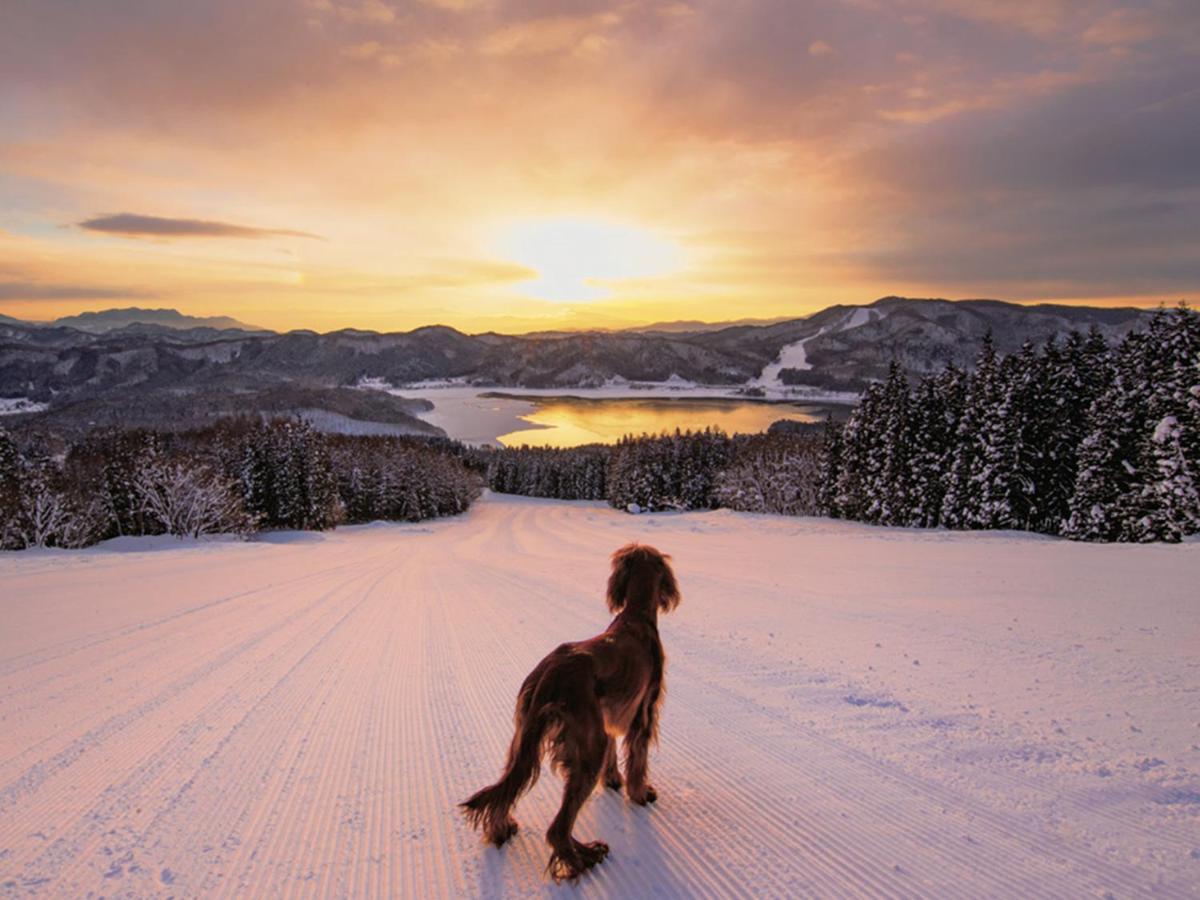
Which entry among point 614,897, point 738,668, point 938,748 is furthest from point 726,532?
point 614,897

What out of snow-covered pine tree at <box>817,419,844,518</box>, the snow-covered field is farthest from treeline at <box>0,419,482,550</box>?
snow-covered pine tree at <box>817,419,844,518</box>

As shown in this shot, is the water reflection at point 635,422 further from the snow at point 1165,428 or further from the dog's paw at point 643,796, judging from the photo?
the dog's paw at point 643,796

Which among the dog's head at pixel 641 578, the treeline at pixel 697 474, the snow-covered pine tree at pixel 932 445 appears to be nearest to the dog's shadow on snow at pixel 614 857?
the dog's head at pixel 641 578

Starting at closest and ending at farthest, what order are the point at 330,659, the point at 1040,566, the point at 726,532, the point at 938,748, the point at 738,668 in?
the point at 938,748 < the point at 738,668 < the point at 330,659 < the point at 1040,566 < the point at 726,532

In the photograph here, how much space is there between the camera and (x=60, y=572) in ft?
43.6

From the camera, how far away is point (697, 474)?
2576 inches

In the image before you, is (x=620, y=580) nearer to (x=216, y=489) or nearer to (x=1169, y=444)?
(x=1169, y=444)

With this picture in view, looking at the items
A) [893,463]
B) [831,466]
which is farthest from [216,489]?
[831,466]

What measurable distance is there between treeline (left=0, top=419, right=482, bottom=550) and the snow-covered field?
32763 millimetres

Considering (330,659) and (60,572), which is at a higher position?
(330,659)

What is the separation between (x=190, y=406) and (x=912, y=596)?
212m

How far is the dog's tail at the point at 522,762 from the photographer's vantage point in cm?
255

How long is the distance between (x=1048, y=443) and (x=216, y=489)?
4571 cm

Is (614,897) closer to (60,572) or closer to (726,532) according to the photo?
(60,572)
